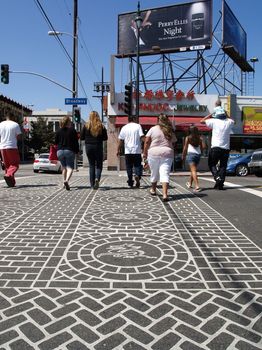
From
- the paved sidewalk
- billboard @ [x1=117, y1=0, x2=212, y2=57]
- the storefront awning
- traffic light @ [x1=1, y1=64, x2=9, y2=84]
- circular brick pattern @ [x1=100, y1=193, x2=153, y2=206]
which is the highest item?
billboard @ [x1=117, y1=0, x2=212, y2=57]

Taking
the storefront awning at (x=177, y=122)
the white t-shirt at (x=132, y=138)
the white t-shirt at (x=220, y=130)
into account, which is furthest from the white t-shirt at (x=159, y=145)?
the storefront awning at (x=177, y=122)

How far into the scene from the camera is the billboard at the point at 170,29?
27266 millimetres

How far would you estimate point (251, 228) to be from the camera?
5.31m

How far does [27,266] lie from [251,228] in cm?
290

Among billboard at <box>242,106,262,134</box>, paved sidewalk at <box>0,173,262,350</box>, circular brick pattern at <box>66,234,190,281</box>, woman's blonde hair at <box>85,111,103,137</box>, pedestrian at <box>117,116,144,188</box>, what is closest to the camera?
paved sidewalk at <box>0,173,262,350</box>

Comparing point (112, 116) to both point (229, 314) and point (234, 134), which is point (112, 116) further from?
point (229, 314)

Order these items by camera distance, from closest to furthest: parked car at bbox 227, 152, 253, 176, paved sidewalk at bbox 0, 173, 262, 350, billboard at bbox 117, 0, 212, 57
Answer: paved sidewalk at bbox 0, 173, 262, 350
parked car at bbox 227, 152, 253, 176
billboard at bbox 117, 0, 212, 57

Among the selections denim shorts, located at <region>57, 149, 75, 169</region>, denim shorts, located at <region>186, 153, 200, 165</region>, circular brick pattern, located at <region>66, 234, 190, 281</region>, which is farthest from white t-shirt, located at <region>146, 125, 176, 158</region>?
circular brick pattern, located at <region>66, 234, 190, 281</region>

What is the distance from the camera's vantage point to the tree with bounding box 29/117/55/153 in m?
72.2

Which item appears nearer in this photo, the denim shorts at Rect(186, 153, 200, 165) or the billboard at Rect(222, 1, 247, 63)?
the denim shorts at Rect(186, 153, 200, 165)

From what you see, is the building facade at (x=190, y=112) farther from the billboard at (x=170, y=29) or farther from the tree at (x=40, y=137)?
the tree at (x=40, y=137)

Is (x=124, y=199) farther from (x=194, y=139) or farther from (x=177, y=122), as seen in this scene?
(x=177, y=122)

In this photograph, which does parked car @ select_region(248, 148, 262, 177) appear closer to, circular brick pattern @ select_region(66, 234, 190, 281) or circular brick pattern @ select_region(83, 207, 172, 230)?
circular brick pattern @ select_region(83, 207, 172, 230)

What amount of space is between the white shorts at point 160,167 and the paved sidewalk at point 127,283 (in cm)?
153
